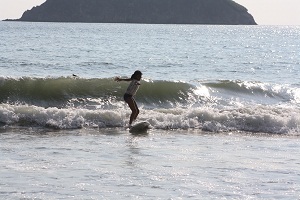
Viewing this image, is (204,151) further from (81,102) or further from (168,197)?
(81,102)

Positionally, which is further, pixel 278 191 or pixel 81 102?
pixel 81 102

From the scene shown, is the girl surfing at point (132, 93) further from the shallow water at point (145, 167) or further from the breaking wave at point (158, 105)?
the shallow water at point (145, 167)

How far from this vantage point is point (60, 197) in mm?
10609

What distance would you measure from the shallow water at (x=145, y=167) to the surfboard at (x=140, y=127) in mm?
945

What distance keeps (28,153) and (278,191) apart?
562 cm

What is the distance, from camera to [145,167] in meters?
13.1

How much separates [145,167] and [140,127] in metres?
Answer: 6.03

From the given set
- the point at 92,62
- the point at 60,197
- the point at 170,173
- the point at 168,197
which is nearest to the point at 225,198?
the point at 168,197

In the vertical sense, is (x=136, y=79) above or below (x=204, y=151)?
above

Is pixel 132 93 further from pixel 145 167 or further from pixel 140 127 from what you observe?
pixel 145 167

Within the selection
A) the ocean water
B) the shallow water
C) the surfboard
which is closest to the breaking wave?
the ocean water

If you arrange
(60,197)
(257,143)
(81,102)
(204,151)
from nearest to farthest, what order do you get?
(60,197) → (204,151) → (257,143) → (81,102)

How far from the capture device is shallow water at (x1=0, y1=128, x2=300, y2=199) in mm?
11172

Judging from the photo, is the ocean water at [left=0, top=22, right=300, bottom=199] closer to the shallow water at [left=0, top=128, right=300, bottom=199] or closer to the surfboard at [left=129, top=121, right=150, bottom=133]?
the shallow water at [left=0, top=128, right=300, bottom=199]
